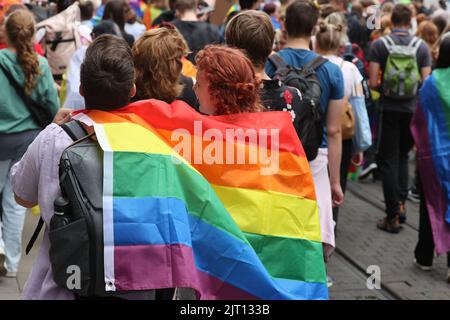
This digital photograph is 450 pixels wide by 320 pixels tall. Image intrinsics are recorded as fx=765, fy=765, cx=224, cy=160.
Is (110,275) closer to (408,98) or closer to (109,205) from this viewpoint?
(109,205)

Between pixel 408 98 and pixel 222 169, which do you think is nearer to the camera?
pixel 222 169

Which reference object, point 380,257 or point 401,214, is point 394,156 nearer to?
point 401,214

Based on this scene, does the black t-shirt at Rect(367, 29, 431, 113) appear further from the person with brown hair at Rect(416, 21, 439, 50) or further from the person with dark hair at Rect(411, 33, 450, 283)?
the person with brown hair at Rect(416, 21, 439, 50)

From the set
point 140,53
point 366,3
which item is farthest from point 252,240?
point 366,3

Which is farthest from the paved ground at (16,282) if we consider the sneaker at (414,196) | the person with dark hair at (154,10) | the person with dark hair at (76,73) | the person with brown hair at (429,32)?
the person with dark hair at (154,10)

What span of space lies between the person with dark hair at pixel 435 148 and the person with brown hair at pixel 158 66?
2685 mm

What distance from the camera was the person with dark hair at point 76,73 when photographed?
522 centimetres

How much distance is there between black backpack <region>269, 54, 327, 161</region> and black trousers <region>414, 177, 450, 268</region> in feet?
6.49

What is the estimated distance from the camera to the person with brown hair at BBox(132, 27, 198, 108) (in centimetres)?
376

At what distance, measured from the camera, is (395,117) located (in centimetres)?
725

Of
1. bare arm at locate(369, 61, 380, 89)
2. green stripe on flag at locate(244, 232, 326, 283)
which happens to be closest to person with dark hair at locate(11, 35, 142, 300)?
green stripe on flag at locate(244, 232, 326, 283)

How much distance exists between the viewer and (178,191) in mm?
2824

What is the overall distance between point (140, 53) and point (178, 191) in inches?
47.7
